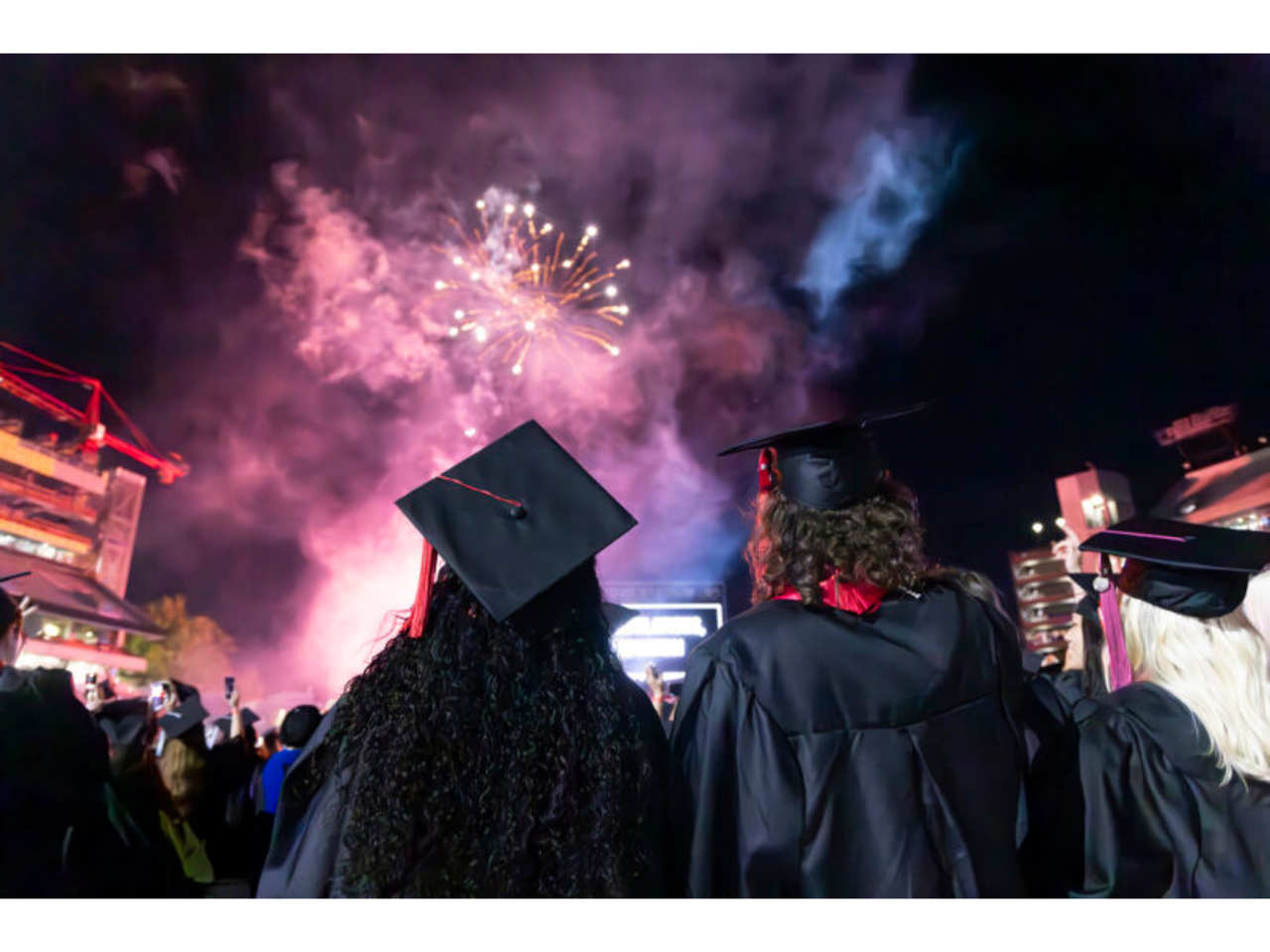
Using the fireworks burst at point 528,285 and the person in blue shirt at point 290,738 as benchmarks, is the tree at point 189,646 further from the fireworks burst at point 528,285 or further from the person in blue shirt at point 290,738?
the person in blue shirt at point 290,738

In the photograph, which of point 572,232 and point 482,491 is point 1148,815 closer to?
point 482,491

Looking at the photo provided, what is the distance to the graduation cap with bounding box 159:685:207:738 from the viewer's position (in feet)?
15.5

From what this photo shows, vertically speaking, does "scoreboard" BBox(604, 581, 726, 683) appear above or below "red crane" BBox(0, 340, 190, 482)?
below

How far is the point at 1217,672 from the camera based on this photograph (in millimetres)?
2070

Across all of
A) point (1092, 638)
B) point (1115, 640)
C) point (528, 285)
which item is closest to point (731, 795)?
point (1115, 640)

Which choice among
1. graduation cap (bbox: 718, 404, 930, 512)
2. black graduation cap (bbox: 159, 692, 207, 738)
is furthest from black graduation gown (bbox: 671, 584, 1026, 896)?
black graduation cap (bbox: 159, 692, 207, 738)

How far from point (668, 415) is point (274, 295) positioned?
12.0m

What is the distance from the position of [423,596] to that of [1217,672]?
84.8 inches

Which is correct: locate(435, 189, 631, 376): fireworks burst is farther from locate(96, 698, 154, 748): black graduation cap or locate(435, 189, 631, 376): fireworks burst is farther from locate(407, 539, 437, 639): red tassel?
locate(407, 539, 437, 639): red tassel

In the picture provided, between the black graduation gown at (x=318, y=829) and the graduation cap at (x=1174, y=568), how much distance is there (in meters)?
1.58

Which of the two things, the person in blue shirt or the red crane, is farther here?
the red crane

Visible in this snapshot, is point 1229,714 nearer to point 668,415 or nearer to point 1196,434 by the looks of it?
point 668,415

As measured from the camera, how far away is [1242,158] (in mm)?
12750
